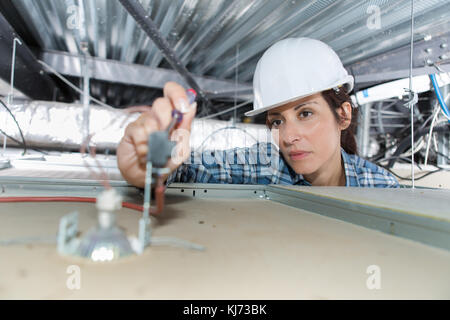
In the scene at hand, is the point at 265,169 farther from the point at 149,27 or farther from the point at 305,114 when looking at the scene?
the point at 149,27

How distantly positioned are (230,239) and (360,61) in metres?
1.46

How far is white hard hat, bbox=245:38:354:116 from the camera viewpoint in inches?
33.1

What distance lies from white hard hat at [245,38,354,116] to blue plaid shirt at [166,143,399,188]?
0.26m

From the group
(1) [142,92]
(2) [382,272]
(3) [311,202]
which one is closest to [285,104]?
(3) [311,202]

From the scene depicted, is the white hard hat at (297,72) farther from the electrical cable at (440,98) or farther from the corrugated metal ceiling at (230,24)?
the electrical cable at (440,98)

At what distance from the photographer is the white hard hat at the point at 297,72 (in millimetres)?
841

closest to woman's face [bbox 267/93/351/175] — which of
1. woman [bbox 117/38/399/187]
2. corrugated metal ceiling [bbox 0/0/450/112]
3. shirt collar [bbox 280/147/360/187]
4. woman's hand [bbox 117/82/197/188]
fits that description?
woman [bbox 117/38/399/187]

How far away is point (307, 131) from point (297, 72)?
20 cm

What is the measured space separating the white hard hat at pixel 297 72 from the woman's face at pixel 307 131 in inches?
1.6

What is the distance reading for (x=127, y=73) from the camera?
1.62 meters

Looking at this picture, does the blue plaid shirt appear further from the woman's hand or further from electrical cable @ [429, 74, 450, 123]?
the woman's hand

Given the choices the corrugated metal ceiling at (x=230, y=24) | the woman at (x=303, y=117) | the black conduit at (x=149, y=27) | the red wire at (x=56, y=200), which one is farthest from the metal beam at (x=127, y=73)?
the red wire at (x=56, y=200)
